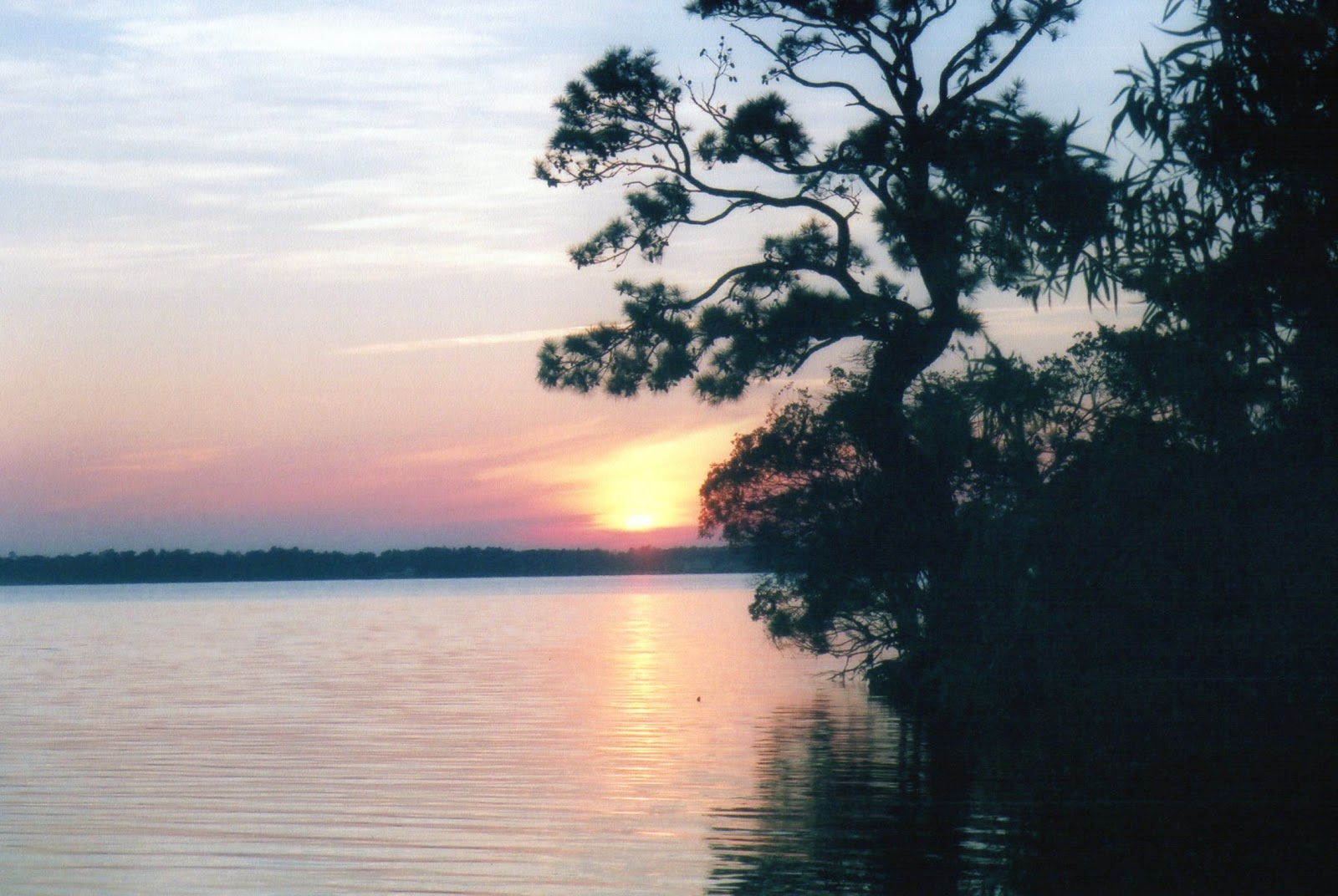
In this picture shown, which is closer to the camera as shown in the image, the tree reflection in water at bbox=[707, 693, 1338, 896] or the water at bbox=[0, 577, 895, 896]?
the tree reflection in water at bbox=[707, 693, 1338, 896]

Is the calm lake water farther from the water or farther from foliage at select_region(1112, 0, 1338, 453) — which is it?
foliage at select_region(1112, 0, 1338, 453)

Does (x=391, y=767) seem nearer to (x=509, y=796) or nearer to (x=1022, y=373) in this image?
(x=509, y=796)

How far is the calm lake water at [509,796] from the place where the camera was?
28.3ft

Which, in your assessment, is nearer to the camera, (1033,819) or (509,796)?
(1033,819)

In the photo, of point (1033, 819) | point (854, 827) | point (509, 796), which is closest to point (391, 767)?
point (509, 796)

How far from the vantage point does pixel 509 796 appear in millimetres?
11695

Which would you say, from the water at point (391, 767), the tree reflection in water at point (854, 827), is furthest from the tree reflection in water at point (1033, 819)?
the water at point (391, 767)

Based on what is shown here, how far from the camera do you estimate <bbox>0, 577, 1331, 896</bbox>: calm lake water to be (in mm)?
8617

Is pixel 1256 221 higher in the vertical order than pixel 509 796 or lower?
higher

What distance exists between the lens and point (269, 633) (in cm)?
4359

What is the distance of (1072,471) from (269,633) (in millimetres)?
34124

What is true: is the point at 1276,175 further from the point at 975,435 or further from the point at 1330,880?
the point at 1330,880

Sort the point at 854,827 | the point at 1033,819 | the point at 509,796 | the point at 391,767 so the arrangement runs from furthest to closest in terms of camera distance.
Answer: the point at 391,767 → the point at 509,796 → the point at 1033,819 → the point at 854,827

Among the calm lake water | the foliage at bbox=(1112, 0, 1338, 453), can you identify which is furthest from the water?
the foliage at bbox=(1112, 0, 1338, 453)
